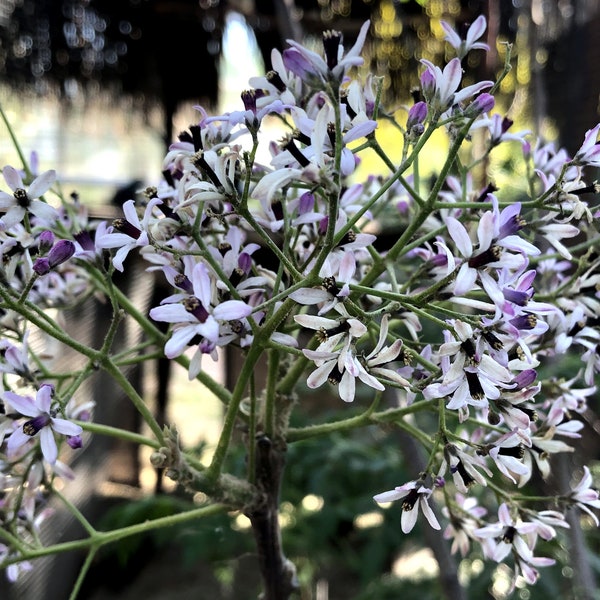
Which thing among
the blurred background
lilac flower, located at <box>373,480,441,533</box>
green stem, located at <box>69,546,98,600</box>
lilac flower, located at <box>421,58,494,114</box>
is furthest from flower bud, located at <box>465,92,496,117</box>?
the blurred background

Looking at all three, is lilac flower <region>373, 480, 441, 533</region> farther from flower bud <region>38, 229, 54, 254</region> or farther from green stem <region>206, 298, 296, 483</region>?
flower bud <region>38, 229, 54, 254</region>

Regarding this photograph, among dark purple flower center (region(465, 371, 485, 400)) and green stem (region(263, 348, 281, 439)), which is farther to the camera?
green stem (region(263, 348, 281, 439))

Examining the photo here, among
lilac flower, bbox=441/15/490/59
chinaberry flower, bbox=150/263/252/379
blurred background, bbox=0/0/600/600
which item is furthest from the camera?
blurred background, bbox=0/0/600/600

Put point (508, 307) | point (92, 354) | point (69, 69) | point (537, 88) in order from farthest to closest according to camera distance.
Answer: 1. point (69, 69)
2. point (537, 88)
3. point (92, 354)
4. point (508, 307)

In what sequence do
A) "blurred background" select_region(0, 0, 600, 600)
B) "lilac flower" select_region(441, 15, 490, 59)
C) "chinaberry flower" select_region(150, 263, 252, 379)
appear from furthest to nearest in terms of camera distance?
"blurred background" select_region(0, 0, 600, 600)
"lilac flower" select_region(441, 15, 490, 59)
"chinaberry flower" select_region(150, 263, 252, 379)

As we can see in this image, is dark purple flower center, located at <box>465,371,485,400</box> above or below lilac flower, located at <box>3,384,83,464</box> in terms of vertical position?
above

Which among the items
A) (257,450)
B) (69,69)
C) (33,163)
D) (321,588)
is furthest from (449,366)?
(69,69)

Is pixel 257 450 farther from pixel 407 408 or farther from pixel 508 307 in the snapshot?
pixel 508 307
